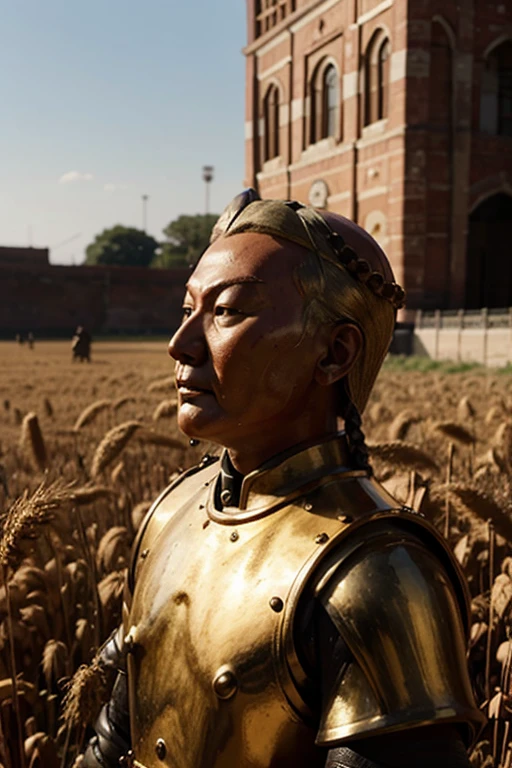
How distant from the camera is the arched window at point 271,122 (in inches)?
955

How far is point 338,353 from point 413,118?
1838 centimetres

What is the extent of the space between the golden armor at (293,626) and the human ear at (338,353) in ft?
0.40

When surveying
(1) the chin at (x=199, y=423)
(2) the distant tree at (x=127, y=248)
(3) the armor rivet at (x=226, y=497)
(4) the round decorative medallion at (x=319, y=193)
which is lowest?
(3) the armor rivet at (x=226, y=497)

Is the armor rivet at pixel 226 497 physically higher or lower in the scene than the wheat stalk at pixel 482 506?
higher

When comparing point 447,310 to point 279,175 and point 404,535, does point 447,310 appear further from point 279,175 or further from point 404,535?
point 404,535

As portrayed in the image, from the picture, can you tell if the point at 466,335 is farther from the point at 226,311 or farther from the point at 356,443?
the point at 226,311

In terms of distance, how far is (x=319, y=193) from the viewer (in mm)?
22078

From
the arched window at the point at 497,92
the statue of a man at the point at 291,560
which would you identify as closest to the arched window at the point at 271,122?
the arched window at the point at 497,92

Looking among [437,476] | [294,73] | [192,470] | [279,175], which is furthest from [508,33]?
[192,470]

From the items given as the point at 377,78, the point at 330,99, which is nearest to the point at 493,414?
the point at 377,78

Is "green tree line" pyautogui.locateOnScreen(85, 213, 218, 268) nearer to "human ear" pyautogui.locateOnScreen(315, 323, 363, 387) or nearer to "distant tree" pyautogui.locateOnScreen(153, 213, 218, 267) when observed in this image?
"distant tree" pyautogui.locateOnScreen(153, 213, 218, 267)

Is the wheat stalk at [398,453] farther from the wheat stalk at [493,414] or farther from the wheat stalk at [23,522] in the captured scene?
the wheat stalk at [493,414]

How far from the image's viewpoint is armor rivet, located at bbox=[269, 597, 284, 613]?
1172 millimetres

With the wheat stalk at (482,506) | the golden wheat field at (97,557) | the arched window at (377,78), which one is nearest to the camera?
the golden wheat field at (97,557)
